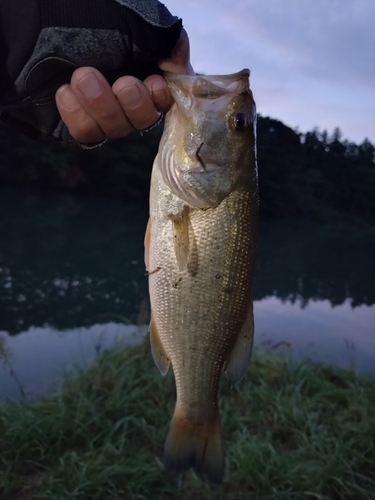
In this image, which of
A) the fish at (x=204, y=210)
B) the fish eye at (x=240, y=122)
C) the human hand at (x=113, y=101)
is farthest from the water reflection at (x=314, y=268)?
the human hand at (x=113, y=101)

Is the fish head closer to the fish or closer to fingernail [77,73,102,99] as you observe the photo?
the fish

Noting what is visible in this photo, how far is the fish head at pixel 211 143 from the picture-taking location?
75.5 inches

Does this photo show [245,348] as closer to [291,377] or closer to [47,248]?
[291,377]

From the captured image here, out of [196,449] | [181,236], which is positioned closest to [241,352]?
[196,449]

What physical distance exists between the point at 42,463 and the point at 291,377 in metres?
2.67

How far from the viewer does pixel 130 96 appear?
1.79m

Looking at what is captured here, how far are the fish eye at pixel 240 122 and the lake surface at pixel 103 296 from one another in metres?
3.92

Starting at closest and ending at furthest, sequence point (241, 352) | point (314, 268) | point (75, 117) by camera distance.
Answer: point (75, 117) < point (241, 352) < point (314, 268)

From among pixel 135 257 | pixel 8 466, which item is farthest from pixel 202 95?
pixel 135 257

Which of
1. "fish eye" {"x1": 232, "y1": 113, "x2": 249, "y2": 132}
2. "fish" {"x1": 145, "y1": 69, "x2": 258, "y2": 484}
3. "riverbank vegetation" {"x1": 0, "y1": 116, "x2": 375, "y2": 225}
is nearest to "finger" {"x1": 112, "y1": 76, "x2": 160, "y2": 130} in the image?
"fish" {"x1": 145, "y1": 69, "x2": 258, "y2": 484}

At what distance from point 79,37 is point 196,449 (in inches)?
67.6

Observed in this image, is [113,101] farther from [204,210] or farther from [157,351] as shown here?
[157,351]

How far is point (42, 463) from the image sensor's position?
3.70 m

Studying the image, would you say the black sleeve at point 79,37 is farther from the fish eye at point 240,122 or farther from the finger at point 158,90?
the fish eye at point 240,122
